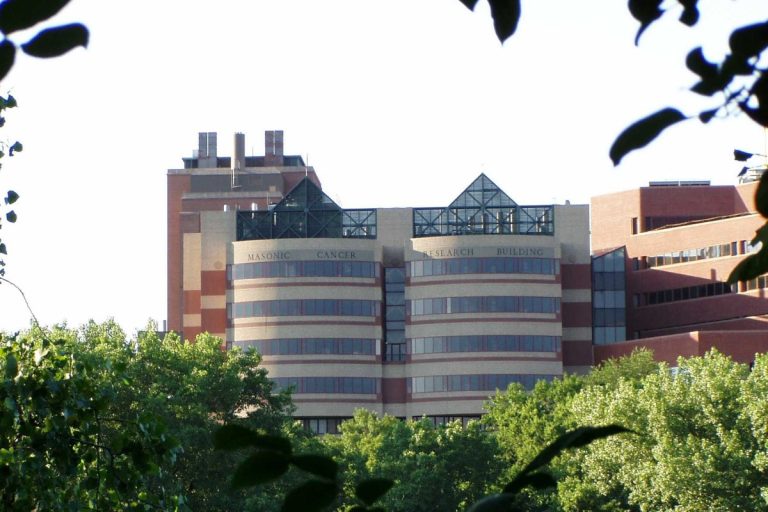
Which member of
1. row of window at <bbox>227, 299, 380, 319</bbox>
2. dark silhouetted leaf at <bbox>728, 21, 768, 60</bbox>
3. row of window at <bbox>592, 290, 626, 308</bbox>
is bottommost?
dark silhouetted leaf at <bbox>728, 21, 768, 60</bbox>

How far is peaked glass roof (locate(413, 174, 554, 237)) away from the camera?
388ft

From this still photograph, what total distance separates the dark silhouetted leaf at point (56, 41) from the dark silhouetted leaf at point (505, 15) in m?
0.85

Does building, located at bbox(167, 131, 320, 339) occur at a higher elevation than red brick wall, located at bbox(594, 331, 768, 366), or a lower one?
higher

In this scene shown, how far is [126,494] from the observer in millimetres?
13984

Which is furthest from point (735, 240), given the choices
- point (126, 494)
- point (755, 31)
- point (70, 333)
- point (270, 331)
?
point (755, 31)

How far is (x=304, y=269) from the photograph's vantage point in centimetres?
11700

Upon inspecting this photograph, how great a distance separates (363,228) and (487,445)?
4248cm

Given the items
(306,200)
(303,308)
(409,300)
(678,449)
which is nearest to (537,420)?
(678,449)

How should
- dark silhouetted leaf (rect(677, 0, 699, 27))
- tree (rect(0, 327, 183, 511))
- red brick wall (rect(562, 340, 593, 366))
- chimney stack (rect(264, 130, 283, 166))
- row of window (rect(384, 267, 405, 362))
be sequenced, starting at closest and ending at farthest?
dark silhouetted leaf (rect(677, 0, 699, 27)) → tree (rect(0, 327, 183, 511)) → red brick wall (rect(562, 340, 593, 366)) → row of window (rect(384, 267, 405, 362)) → chimney stack (rect(264, 130, 283, 166))

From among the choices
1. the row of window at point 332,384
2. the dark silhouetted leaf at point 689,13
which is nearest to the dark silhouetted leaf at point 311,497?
the dark silhouetted leaf at point 689,13

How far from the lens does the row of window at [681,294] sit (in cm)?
12681

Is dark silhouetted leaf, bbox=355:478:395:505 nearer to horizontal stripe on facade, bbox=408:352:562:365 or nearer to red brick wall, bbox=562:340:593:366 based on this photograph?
horizontal stripe on facade, bbox=408:352:562:365

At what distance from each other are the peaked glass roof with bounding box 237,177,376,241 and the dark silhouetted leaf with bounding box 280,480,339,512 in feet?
379

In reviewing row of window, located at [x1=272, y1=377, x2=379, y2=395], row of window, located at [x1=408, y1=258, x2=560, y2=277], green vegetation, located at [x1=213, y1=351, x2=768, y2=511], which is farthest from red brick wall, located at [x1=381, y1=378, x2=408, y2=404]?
green vegetation, located at [x1=213, y1=351, x2=768, y2=511]
